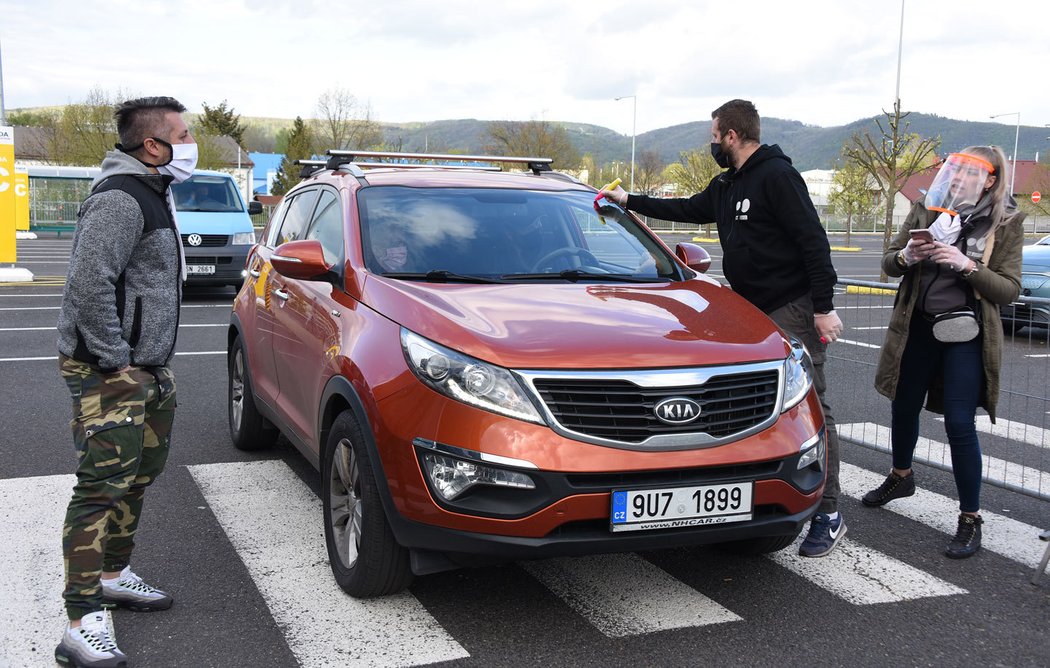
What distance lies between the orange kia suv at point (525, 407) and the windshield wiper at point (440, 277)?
0.03 feet

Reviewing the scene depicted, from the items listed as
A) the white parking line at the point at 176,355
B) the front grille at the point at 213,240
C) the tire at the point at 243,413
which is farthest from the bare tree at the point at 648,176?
the tire at the point at 243,413

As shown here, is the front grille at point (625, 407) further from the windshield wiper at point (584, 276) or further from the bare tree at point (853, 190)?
the bare tree at point (853, 190)

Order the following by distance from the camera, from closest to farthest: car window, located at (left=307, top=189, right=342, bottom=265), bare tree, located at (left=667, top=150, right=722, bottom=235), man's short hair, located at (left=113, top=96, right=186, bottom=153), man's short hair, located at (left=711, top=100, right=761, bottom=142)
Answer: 1. man's short hair, located at (left=113, top=96, right=186, bottom=153)
2. car window, located at (left=307, top=189, right=342, bottom=265)
3. man's short hair, located at (left=711, top=100, right=761, bottom=142)
4. bare tree, located at (left=667, top=150, right=722, bottom=235)

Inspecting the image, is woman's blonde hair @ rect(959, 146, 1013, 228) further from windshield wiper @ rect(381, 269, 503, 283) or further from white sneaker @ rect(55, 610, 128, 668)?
white sneaker @ rect(55, 610, 128, 668)

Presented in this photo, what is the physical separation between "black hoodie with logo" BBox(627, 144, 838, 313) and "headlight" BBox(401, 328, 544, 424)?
1.84 meters

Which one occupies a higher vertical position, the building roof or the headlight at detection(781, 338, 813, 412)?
the building roof

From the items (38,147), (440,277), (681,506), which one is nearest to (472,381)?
(681,506)

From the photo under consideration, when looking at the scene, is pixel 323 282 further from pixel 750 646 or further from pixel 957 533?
pixel 957 533

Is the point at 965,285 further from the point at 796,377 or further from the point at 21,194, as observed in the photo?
the point at 21,194

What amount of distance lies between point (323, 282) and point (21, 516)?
2009 mm

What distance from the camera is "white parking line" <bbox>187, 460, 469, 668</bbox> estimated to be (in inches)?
135

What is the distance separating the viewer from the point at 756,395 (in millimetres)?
3602

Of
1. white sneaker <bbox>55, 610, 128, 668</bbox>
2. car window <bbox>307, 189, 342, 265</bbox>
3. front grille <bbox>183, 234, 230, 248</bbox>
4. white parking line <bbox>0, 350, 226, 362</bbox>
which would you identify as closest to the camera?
white sneaker <bbox>55, 610, 128, 668</bbox>

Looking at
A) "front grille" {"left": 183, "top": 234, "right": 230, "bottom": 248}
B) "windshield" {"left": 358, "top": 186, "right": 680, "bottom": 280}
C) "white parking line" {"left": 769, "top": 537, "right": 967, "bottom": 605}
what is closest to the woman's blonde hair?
"windshield" {"left": 358, "top": 186, "right": 680, "bottom": 280}
